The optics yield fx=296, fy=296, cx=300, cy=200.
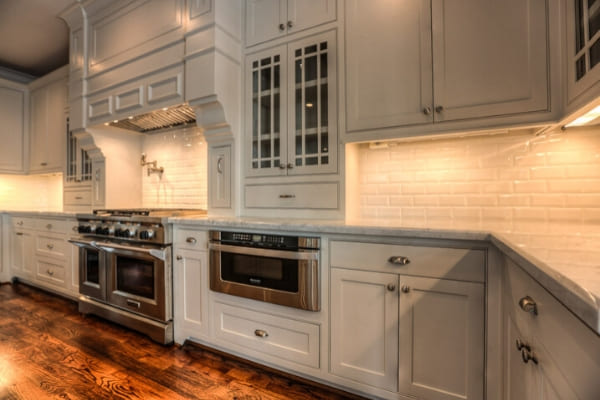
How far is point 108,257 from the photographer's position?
8.28ft

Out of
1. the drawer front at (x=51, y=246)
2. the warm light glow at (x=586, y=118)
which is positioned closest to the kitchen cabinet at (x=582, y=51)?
the warm light glow at (x=586, y=118)

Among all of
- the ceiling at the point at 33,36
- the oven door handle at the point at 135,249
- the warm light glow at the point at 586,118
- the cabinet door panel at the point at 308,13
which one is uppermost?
the ceiling at the point at 33,36

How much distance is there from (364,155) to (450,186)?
604mm

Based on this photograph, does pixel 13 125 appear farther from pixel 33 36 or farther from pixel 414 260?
pixel 414 260

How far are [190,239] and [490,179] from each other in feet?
6.56

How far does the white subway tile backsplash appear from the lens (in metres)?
1.60

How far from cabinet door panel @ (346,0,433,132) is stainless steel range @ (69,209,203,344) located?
1580 millimetres

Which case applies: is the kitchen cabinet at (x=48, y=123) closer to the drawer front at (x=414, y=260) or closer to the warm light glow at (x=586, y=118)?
the drawer front at (x=414, y=260)

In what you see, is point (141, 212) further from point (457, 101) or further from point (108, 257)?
point (457, 101)

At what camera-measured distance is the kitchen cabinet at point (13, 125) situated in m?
4.02

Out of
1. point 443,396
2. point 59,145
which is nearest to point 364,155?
point 443,396

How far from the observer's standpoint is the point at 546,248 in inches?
35.4

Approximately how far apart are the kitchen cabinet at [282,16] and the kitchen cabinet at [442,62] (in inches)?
7.6

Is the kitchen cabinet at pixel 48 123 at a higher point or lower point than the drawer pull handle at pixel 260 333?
higher
